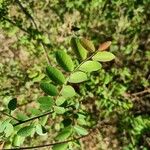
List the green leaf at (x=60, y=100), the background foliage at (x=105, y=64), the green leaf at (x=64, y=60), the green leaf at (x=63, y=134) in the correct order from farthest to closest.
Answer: the background foliage at (x=105, y=64) → the green leaf at (x=63, y=134) → the green leaf at (x=60, y=100) → the green leaf at (x=64, y=60)

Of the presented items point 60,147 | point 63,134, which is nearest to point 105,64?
point 63,134

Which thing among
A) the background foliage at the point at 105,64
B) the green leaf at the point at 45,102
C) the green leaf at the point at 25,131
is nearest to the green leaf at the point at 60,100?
the green leaf at the point at 45,102

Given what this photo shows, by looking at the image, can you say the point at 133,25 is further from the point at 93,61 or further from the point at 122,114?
the point at 93,61

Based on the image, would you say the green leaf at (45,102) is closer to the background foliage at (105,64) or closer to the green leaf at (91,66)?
the green leaf at (91,66)

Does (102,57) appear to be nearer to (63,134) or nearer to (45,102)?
(45,102)

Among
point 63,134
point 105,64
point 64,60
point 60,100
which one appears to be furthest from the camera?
point 105,64

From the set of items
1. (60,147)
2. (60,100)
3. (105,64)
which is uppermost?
(105,64)

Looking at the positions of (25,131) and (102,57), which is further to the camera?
(25,131)
